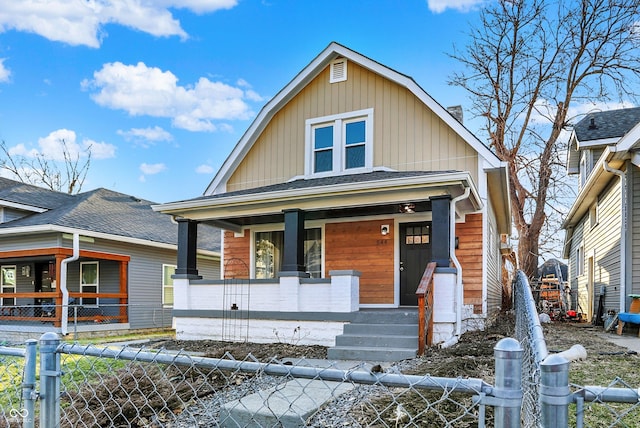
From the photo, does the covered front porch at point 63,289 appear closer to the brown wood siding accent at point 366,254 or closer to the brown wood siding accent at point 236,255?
the brown wood siding accent at point 236,255

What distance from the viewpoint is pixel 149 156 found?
2917 centimetres

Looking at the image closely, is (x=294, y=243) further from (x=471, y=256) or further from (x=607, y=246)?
(x=607, y=246)

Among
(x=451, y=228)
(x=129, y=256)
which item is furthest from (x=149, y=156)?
(x=451, y=228)

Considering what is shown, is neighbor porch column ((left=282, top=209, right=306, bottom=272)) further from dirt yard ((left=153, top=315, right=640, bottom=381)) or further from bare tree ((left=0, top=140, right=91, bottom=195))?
bare tree ((left=0, top=140, right=91, bottom=195))

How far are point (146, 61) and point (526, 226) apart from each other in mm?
18854

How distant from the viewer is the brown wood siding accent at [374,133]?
10.2 m

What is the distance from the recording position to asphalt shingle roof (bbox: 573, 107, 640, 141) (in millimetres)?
12781

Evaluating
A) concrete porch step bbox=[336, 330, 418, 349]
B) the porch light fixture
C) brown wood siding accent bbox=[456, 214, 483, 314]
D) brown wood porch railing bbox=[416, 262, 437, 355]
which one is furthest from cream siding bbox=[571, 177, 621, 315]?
concrete porch step bbox=[336, 330, 418, 349]

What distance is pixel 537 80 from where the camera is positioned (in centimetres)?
1977

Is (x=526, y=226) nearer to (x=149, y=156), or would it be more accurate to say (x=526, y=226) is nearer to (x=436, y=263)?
(x=436, y=263)

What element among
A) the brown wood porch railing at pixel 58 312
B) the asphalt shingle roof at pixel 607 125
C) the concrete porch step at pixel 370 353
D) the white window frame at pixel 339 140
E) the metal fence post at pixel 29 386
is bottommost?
the brown wood porch railing at pixel 58 312

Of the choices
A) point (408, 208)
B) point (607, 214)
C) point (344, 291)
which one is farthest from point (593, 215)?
point (344, 291)

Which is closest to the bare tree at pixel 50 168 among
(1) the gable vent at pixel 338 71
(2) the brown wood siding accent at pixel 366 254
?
(1) the gable vent at pixel 338 71

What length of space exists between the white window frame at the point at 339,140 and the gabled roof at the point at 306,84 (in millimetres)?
882
